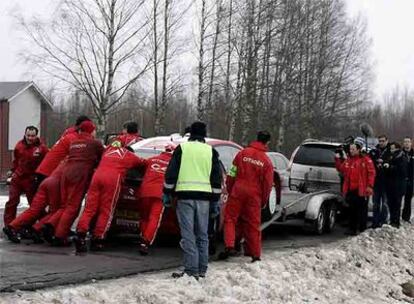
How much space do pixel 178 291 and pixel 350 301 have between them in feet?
7.87

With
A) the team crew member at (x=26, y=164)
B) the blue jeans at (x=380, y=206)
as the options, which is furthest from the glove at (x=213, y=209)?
the blue jeans at (x=380, y=206)

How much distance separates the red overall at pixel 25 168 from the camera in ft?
33.5

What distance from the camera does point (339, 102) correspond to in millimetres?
49906

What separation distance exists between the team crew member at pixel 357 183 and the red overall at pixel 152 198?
518 cm

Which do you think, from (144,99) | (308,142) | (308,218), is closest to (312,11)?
(144,99)

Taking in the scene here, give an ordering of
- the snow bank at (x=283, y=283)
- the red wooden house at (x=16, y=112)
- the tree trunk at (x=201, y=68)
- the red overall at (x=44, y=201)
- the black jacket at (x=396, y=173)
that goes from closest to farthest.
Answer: the snow bank at (x=283, y=283) < the red overall at (x=44, y=201) < the black jacket at (x=396, y=173) < the tree trunk at (x=201, y=68) < the red wooden house at (x=16, y=112)

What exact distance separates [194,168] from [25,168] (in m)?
3.45

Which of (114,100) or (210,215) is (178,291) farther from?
(114,100)

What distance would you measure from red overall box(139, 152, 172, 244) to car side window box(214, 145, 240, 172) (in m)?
1.55

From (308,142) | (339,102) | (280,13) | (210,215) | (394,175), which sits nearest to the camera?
(210,215)

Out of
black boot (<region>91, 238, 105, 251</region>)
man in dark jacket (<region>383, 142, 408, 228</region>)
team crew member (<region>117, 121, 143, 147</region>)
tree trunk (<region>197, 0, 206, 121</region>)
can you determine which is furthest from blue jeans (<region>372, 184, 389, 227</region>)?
tree trunk (<region>197, 0, 206, 121</region>)

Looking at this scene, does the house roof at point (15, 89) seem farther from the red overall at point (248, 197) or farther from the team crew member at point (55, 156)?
the red overall at point (248, 197)

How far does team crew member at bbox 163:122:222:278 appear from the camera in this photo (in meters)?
7.84

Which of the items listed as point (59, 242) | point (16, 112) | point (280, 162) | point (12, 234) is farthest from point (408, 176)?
point (16, 112)
